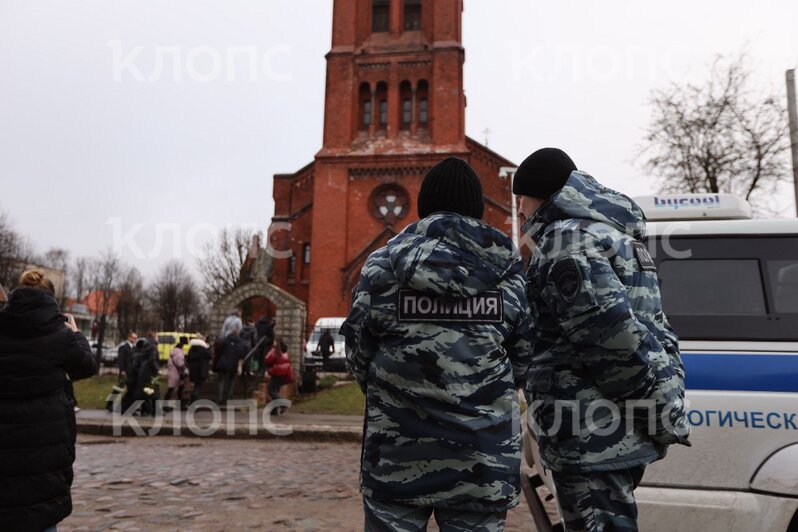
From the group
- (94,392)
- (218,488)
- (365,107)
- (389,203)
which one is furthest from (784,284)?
(365,107)

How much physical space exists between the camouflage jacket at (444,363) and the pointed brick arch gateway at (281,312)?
14603mm

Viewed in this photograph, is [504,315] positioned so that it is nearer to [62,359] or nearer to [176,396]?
[62,359]

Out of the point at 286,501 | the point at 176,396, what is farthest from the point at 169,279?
the point at 286,501

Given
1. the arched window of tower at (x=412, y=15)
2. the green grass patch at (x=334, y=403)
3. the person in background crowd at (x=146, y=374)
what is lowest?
the green grass patch at (x=334, y=403)

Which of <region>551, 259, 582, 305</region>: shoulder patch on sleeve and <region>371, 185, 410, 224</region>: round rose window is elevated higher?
<region>371, 185, 410, 224</region>: round rose window

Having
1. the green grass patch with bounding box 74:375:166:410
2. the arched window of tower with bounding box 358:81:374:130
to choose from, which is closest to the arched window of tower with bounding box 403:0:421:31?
the arched window of tower with bounding box 358:81:374:130

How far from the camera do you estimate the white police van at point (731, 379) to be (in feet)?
10.1

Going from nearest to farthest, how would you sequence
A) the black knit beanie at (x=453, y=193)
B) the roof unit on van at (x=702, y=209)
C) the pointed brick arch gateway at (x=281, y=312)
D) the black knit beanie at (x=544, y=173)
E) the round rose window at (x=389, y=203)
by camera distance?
the black knit beanie at (x=453, y=193), the black knit beanie at (x=544, y=173), the roof unit on van at (x=702, y=209), the pointed brick arch gateway at (x=281, y=312), the round rose window at (x=389, y=203)

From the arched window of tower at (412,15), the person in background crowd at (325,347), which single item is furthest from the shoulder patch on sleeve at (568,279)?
the arched window of tower at (412,15)

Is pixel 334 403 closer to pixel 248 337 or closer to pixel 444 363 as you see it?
pixel 248 337

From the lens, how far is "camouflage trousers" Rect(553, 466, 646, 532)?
86.4 inches

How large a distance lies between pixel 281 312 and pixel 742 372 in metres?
14.9

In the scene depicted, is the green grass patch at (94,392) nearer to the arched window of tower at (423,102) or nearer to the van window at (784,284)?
the van window at (784,284)

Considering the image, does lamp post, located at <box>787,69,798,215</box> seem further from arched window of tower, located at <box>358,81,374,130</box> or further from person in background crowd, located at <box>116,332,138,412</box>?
arched window of tower, located at <box>358,81,374,130</box>
